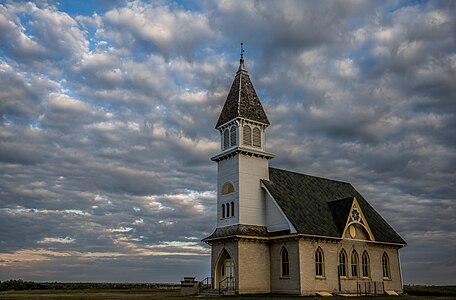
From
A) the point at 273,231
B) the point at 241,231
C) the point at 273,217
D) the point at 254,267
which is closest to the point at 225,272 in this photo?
the point at 254,267

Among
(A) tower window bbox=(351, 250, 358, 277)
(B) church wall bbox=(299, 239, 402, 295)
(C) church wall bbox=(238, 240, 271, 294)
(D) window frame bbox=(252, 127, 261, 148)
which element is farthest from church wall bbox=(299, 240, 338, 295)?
(D) window frame bbox=(252, 127, 261, 148)

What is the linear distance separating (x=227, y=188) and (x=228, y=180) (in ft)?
2.74

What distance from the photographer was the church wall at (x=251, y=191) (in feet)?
129

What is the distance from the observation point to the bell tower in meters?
39.7

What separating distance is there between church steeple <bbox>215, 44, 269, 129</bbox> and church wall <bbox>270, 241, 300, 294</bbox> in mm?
11438

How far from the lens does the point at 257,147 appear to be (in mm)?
41375

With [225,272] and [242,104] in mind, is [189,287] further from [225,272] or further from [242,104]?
[242,104]

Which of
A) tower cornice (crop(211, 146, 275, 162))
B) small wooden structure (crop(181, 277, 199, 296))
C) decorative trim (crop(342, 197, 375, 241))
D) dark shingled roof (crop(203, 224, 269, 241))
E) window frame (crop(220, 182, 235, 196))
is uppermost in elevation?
tower cornice (crop(211, 146, 275, 162))

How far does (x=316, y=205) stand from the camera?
4328 cm

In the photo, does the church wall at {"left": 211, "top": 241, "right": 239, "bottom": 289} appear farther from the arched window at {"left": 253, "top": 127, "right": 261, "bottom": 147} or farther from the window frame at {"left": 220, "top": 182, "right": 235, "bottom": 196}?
the arched window at {"left": 253, "top": 127, "right": 261, "bottom": 147}

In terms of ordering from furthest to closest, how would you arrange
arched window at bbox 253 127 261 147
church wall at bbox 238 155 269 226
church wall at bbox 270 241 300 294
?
arched window at bbox 253 127 261 147 < church wall at bbox 238 155 269 226 < church wall at bbox 270 241 300 294

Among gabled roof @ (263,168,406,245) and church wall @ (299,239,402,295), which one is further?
gabled roof @ (263,168,406,245)

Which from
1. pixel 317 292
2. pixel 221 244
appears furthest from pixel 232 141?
pixel 317 292

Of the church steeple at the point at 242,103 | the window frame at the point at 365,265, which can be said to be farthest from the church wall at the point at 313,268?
the church steeple at the point at 242,103
